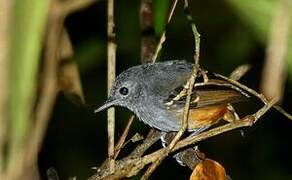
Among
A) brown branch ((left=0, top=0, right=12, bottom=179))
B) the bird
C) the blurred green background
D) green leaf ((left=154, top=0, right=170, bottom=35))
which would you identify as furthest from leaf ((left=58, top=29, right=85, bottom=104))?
brown branch ((left=0, top=0, right=12, bottom=179))

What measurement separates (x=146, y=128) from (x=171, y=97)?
114cm

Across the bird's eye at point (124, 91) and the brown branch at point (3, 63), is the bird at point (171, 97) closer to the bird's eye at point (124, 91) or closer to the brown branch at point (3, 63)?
the bird's eye at point (124, 91)

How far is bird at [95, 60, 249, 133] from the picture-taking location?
13.4 feet

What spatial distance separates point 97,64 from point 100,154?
81 centimetres

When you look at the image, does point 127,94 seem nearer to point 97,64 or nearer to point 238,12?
point 97,64

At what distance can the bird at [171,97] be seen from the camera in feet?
13.4

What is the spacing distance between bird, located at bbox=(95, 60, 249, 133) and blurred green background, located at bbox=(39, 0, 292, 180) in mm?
→ 457

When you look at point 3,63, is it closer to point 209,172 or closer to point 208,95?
point 209,172

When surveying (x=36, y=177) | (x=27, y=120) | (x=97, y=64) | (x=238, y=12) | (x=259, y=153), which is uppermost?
(x=238, y=12)

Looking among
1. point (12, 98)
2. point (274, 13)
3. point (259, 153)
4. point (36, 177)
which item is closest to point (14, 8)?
point (12, 98)

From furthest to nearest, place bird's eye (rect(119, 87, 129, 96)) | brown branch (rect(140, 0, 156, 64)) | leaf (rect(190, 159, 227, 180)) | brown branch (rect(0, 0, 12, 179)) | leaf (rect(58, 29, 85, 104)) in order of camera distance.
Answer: bird's eye (rect(119, 87, 129, 96)) < brown branch (rect(140, 0, 156, 64)) < leaf (rect(58, 29, 85, 104)) < leaf (rect(190, 159, 227, 180)) < brown branch (rect(0, 0, 12, 179))

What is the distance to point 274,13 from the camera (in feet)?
4.35

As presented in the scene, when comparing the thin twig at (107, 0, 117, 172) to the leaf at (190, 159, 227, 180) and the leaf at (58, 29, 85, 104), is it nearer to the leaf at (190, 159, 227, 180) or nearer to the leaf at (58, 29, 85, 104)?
the leaf at (58, 29, 85, 104)

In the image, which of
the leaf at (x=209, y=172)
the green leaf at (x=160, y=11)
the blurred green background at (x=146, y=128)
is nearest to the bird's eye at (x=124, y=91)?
the blurred green background at (x=146, y=128)
